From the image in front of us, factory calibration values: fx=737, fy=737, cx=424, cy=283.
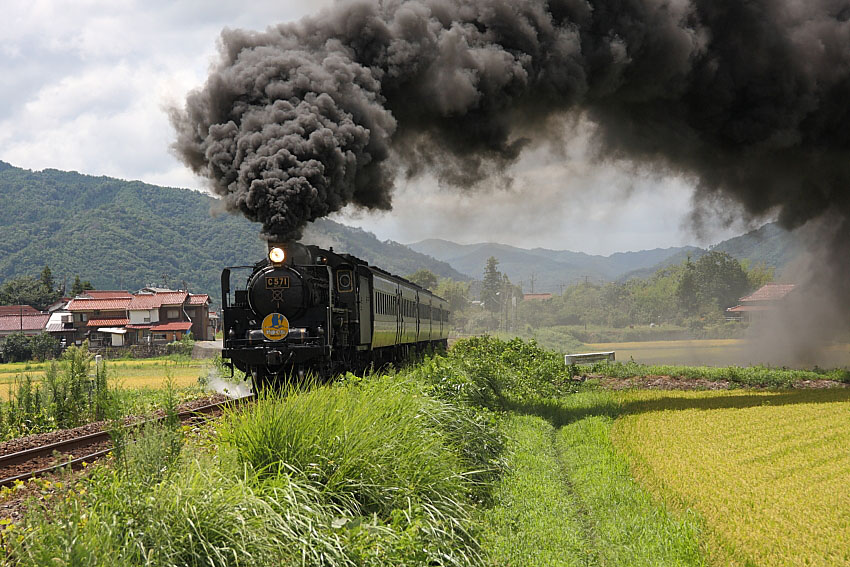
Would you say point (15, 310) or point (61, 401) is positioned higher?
point (15, 310)

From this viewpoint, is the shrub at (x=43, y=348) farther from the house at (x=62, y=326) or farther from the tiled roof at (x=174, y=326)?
the tiled roof at (x=174, y=326)

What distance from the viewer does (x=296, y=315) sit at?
1428cm

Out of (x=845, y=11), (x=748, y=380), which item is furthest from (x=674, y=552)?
(x=845, y=11)

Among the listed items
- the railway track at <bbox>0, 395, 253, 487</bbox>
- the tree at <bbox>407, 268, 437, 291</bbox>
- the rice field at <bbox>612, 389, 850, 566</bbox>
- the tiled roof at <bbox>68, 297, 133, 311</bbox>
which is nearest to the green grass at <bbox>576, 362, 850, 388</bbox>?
the rice field at <bbox>612, 389, 850, 566</bbox>

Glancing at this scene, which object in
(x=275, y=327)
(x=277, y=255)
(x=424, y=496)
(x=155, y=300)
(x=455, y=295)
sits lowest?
(x=424, y=496)

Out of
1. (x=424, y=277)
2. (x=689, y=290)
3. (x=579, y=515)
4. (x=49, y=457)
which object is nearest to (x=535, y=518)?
(x=579, y=515)

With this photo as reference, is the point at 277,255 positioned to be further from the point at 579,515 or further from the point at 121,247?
the point at 121,247

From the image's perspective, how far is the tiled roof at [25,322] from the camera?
76688mm

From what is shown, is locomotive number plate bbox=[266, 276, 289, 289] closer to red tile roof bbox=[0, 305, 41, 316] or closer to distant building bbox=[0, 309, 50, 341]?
distant building bbox=[0, 309, 50, 341]

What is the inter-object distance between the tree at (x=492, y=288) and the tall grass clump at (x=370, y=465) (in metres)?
117

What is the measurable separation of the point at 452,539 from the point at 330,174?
1012cm

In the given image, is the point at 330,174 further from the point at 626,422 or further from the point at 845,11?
the point at 845,11

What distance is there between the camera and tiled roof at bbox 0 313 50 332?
76688 mm

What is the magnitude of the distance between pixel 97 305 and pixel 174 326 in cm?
784
